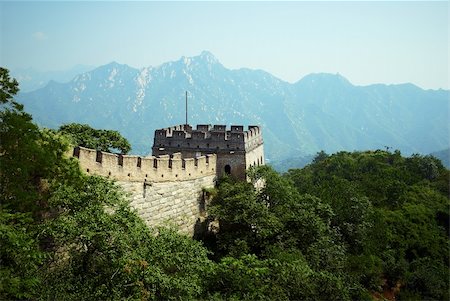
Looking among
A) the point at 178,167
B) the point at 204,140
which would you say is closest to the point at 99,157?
the point at 178,167

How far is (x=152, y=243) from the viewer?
508 inches

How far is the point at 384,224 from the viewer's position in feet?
104

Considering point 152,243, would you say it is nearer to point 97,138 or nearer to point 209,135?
point 209,135

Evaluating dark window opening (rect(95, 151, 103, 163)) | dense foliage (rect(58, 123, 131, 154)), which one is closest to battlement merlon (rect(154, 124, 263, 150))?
dense foliage (rect(58, 123, 131, 154))

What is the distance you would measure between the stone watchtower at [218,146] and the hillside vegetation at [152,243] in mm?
970

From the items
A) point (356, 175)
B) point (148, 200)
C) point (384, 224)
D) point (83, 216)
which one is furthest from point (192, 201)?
point (356, 175)

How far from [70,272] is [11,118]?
4.16 meters

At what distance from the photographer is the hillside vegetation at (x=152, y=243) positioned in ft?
36.5

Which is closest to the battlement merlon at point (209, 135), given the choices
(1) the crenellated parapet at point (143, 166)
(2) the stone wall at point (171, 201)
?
(1) the crenellated parapet at point (143, 166)

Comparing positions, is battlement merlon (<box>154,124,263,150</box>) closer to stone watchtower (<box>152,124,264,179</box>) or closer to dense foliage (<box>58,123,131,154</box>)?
stone watchtower (<box>152,124,264,179</box>)

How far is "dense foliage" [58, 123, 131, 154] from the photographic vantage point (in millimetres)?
24578

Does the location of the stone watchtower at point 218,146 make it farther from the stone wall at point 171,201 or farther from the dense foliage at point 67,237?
the dense foliage at point 67,237

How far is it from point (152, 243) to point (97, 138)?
46.4 feet

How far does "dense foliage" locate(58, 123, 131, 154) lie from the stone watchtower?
2519 millimetres
